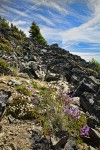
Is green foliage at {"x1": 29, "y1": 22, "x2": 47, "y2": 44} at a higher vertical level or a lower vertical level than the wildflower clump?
higher

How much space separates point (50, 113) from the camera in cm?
848

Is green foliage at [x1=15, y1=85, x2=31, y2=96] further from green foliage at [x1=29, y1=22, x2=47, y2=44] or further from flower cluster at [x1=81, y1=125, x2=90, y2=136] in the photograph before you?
green foliage at [x1=29, y1=22, x2=47, y2=44]

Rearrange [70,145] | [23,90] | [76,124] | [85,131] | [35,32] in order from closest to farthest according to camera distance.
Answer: [70,145] → [85,131] → [76,124] → [23,90] → [35,32]

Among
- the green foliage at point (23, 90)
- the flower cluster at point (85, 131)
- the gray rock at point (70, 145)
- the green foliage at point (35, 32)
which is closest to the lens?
the gray rock at point (70, 145)

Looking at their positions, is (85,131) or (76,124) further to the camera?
(76,124)

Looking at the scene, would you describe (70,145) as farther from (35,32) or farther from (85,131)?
(35,32)

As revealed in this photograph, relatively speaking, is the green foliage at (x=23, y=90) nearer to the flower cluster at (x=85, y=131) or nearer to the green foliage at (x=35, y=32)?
the flower cluster at (x=85, y=131)

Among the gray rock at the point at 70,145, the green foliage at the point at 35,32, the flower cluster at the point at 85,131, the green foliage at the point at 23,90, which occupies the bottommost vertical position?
the gray rock at the point at 70,145

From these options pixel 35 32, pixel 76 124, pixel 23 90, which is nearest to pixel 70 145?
pixel 76 124

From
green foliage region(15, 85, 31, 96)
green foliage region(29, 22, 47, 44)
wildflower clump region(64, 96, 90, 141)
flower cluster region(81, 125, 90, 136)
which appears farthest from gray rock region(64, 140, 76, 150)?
green foliage region(29, 22, 47, 44)

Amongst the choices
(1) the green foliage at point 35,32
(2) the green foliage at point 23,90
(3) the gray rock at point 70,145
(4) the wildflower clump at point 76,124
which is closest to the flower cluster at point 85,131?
(4) the wildflower clump at point 76,124

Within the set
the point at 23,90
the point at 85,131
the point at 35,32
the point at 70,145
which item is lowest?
the point at 70,145

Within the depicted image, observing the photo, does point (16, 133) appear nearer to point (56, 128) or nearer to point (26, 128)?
point (26, 128)

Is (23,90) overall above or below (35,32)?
below
